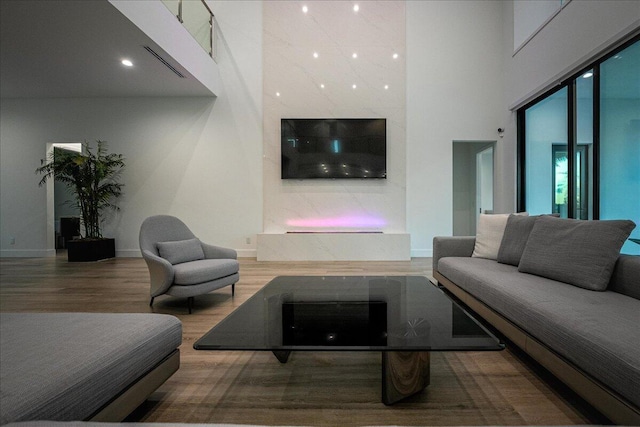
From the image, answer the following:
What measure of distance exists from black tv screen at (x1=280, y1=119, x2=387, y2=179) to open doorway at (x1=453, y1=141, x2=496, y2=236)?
2451 millimetres

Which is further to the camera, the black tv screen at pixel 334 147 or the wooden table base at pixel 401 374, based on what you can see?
the black tv screen at pixel 334 147

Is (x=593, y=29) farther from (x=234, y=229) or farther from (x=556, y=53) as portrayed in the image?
(x=234, y=229)

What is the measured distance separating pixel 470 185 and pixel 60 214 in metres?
10.4

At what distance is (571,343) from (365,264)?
12.6 feet

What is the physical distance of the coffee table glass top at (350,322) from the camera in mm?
1258

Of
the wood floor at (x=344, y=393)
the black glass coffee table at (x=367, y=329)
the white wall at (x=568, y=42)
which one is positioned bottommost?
the wood floor at (x=344, y=393)

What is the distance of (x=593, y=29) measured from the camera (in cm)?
353

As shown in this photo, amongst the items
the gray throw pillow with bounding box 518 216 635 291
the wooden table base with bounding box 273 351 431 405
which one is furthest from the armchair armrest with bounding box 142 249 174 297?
the gray throw pillow with bounding box 518 216 635 291

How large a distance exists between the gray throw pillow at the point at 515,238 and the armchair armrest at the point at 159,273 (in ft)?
9.79

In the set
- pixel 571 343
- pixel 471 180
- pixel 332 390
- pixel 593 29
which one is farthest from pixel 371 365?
pixel 471 180

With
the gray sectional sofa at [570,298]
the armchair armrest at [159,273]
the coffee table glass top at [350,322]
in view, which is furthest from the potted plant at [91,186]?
the gray sectional sofa at [570,298]

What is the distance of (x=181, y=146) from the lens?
5.88m

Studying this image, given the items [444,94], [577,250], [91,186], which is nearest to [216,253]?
[577,250]

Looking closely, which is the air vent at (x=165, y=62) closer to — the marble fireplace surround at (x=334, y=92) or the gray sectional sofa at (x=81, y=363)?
the marble fireplace surround at (x=334, y=92)
